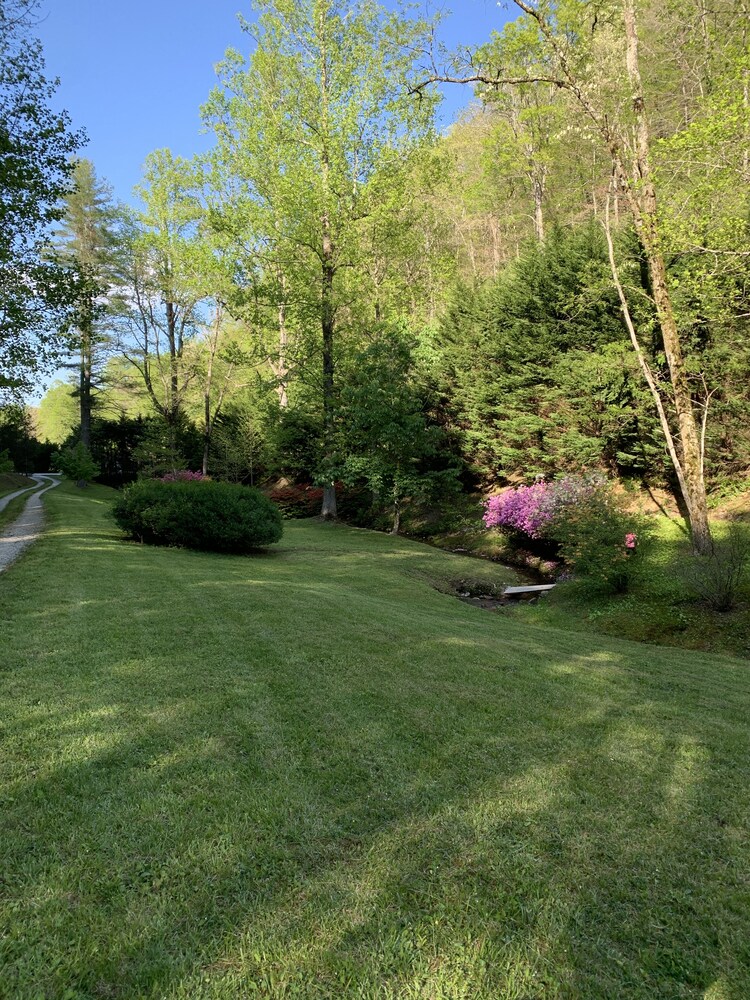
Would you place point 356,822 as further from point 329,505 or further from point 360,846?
point 329,505

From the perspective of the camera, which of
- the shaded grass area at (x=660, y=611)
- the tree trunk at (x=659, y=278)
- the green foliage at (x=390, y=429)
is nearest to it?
the shaded grass area at (x=660, y=611)

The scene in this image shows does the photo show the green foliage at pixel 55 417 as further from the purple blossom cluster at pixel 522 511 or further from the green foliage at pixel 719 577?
the green foliage at pixel 719 577

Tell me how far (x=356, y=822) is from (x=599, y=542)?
8.26m

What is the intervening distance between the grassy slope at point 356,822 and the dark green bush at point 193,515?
19.6 ft

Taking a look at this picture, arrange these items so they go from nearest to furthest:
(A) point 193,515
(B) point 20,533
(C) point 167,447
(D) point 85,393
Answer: (A) point 193,515, (B) point 20,533, (C) point 167,447, (D) point 85,393

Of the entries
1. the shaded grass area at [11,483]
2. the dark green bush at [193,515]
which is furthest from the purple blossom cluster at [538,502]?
the shaded grass area at [11,483]

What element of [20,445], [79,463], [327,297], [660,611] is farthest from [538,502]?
[20,445]

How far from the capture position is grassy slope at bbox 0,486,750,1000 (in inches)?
61.1

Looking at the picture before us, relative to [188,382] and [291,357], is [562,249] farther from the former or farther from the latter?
[188,382]

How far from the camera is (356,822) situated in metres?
2.18

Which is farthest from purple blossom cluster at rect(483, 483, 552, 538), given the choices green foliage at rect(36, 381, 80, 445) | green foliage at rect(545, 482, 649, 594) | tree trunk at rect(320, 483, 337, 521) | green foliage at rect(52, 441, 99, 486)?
green foliage at rect(36, 381, 80, 445)

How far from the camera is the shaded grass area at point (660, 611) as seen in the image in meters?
7.14

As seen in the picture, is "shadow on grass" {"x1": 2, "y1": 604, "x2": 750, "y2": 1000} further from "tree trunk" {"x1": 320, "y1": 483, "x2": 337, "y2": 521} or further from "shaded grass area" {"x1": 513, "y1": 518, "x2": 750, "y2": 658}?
"tree trunk" {"x1": 320, "y1": 483, "x2": 337, "y2": 521}

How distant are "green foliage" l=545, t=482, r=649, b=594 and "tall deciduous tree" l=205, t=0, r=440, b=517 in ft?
28.9
